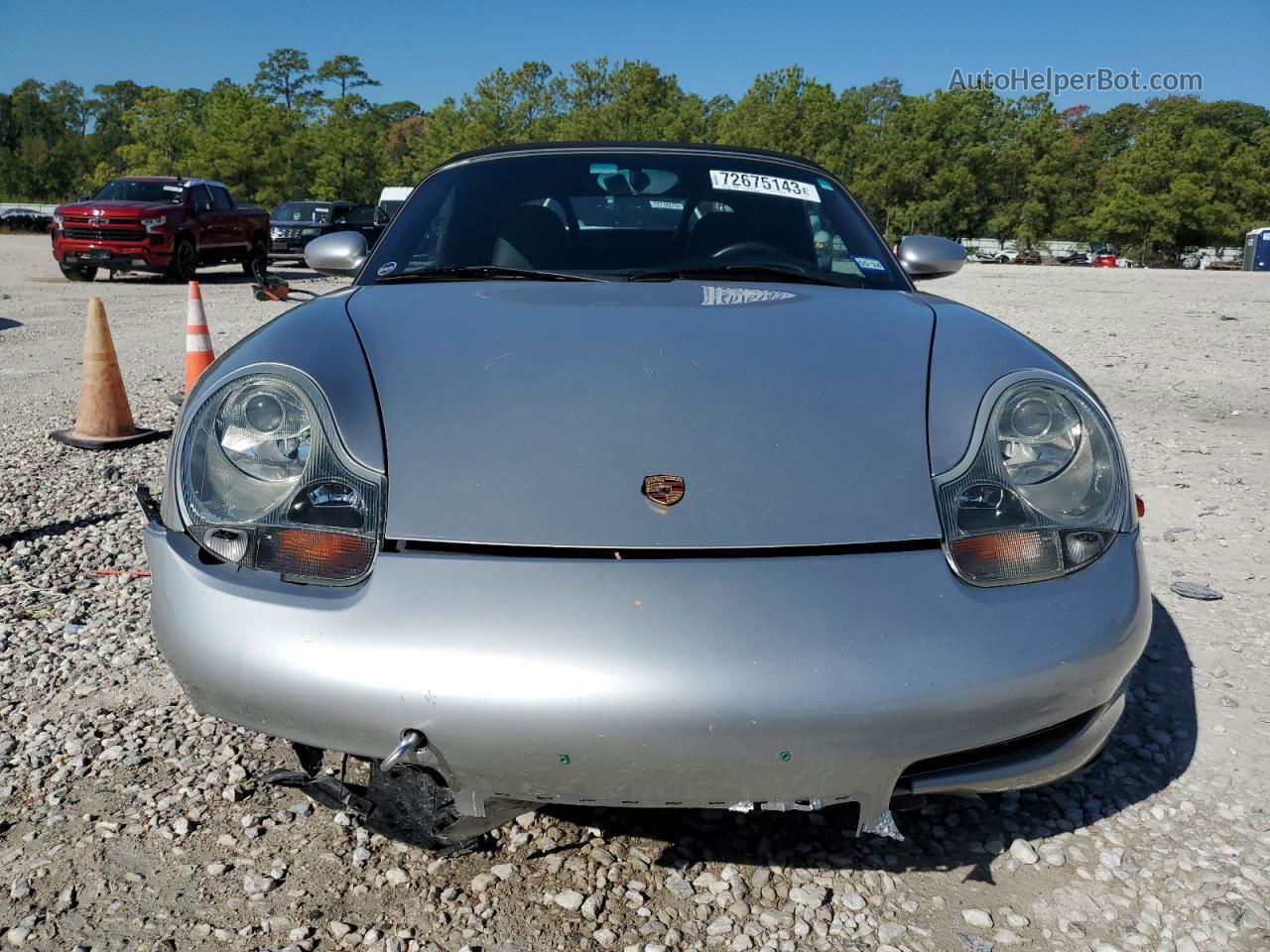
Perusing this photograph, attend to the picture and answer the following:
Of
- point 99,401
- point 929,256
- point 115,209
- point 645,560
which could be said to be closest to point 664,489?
point 645,560

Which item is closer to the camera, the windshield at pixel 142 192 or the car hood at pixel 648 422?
the car hood at pixel 648 422

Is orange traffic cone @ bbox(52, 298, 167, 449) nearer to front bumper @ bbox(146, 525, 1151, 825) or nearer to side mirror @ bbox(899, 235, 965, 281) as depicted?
side mirror @ bbox(899, 235, 965, 281)

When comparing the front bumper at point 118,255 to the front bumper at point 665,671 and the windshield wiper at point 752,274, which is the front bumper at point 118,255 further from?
the front bumper at point 665,671

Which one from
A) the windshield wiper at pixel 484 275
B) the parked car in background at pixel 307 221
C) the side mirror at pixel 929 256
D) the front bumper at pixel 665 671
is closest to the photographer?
the front bumper at pixel 665 671

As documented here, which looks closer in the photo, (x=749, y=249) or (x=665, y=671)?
(x=665, y=671)

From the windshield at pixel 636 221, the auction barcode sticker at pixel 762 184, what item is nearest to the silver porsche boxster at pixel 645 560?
the windshield at pixel 636 221

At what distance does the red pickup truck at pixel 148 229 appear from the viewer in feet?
49.6

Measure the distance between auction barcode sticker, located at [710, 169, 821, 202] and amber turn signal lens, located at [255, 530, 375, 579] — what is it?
1.84m

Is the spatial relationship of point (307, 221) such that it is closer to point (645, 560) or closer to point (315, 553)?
point (315, 553)

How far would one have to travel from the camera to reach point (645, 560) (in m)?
1.54

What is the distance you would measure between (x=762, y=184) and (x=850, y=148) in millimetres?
56111

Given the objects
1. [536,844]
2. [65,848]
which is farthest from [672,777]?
[65,848]

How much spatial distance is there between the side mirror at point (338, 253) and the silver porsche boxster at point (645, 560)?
3.53ft

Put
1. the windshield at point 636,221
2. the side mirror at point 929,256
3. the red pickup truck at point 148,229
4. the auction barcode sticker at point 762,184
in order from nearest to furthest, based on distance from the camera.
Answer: the windshield at point 636,221 → the auction barcode sticker at point 762,184 → the side mirror at point 929,256 → the red pickup truck at point 148,229
